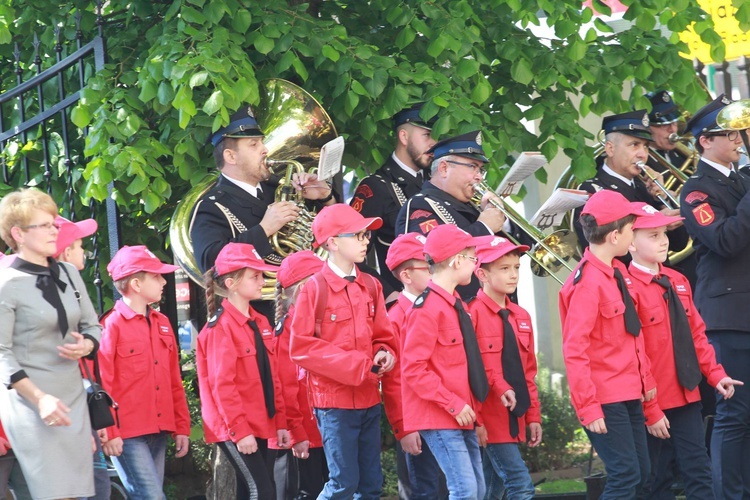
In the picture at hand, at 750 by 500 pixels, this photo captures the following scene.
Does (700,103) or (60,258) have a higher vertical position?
(700,103)

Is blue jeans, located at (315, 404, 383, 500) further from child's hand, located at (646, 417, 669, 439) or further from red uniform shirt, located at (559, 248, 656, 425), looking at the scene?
child's hand, located at (646, 417, 669, 439)

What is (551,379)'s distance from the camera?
40.6ft

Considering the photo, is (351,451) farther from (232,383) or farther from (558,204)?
(558,204)

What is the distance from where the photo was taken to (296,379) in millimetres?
7168

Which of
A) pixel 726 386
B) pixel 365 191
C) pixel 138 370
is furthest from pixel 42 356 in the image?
pixel 726 386

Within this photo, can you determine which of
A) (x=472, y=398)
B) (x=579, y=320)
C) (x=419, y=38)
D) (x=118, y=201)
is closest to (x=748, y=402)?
(x=579, y=320)

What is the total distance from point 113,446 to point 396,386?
61.7 inches

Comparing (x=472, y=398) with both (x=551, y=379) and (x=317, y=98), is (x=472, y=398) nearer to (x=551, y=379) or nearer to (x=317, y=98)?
(x=317, y=98)

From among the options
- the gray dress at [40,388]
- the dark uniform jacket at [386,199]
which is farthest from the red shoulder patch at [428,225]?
the gray dress at [40,388]

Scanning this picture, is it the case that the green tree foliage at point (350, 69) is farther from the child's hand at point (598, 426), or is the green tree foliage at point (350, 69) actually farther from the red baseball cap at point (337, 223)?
the child's hand at point (598, 426)

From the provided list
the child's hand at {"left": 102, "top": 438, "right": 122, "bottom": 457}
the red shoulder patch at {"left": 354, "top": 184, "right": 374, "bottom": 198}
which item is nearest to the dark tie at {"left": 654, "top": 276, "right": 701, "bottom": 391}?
the red shoulder patch at {"left": 354, "top": 184, "right": 374, "bottom": 198}

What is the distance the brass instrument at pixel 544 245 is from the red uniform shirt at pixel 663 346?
2.23 ft

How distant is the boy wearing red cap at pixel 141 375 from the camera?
662cm

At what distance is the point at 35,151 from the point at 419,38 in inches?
98.4
